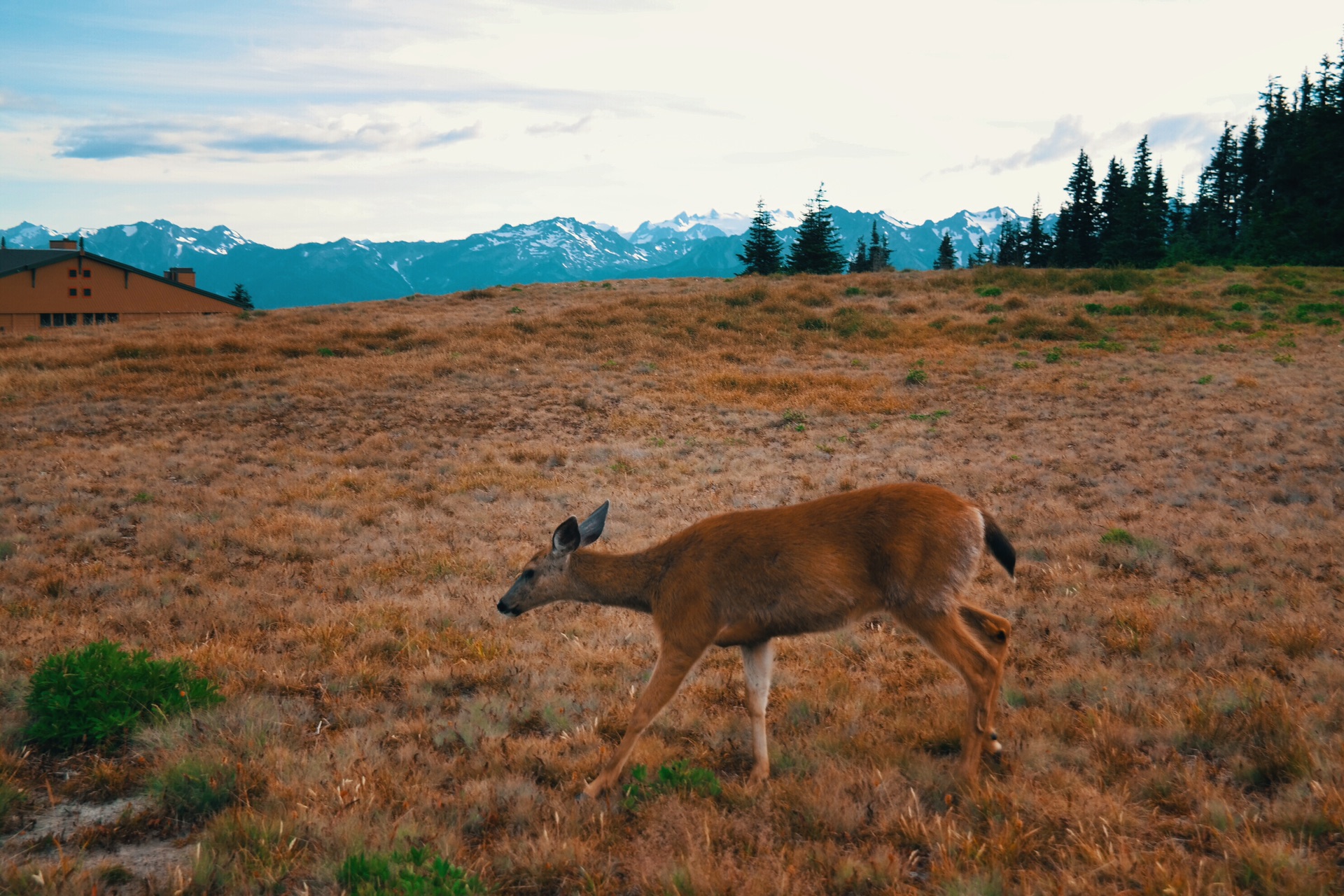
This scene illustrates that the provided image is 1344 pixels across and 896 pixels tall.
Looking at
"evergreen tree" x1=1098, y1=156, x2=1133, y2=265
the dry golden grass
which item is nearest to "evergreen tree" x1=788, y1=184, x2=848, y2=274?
"evergreen tree" x1=1098, y1=156, x2=1133, y2=265

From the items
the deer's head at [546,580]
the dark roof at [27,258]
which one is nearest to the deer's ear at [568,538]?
the deer's head at [546,580]

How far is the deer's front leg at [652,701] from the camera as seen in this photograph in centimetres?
470

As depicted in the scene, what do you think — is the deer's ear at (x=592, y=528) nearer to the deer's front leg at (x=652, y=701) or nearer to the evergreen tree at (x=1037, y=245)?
the deer's front leg at (x=652, y=701)

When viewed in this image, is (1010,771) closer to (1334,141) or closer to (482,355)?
(482,355)

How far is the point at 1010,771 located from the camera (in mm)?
4750

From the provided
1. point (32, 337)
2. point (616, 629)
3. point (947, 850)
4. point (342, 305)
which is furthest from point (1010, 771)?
point (342, 305)

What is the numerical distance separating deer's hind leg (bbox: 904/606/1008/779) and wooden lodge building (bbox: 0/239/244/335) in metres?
62.4

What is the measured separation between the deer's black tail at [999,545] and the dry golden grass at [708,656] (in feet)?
3.61

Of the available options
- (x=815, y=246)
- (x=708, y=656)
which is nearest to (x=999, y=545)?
(x=708, y=656)

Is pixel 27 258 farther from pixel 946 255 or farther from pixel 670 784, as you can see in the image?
pixel 946 255

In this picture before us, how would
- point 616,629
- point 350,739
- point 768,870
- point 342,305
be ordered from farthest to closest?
point 342,305, point 616,629, point 350,739, point 768,870

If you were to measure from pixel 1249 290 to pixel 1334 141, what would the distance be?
33.5m

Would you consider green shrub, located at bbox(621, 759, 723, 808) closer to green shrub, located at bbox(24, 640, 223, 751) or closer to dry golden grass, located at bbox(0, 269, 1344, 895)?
dry golden grass, located at bbox(0, 269, 1344, 895)

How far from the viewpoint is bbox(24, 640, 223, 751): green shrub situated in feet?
17.6
